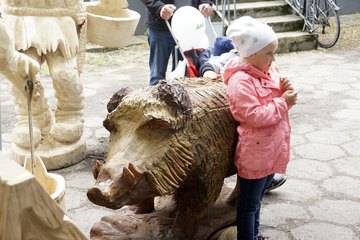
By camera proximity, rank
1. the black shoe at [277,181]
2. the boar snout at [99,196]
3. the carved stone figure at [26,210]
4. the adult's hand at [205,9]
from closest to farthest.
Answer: the carved stone figure at [26,210] < the boar snout at [99,196] < the black shoe at [277,181] < the adult's hand at [205,9]

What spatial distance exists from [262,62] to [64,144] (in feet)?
6.63

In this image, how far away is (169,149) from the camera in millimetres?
2383

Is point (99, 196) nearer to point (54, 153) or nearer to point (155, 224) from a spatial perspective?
point (155, 224)

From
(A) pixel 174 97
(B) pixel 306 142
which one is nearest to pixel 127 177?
(A) pixel 174 97

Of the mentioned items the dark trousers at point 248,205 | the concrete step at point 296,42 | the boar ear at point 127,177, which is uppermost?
the boar ear at point 127,177

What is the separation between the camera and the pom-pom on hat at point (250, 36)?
8.40ft

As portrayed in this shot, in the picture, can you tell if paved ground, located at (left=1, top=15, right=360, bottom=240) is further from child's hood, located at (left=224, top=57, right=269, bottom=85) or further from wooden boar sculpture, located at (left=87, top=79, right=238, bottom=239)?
child's hood, located at (left=224, top=57, right=269, bottom=85)

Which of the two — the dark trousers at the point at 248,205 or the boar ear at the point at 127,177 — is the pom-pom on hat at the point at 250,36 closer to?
the dark trousers at the point at 248,205

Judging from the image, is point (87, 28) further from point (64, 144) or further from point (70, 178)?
point (70, 178)

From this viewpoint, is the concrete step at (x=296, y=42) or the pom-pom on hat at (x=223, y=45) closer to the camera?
the pom-pom on hat at (x=223, y=45)

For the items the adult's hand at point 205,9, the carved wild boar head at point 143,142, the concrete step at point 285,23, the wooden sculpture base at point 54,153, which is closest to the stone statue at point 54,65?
the wooden sculpture base at point 54,153

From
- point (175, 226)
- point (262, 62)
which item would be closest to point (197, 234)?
point (175, 226)

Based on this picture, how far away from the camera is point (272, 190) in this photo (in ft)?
12.3

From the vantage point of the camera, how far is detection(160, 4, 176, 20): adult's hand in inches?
170
